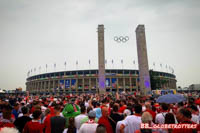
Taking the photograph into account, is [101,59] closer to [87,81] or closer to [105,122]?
[105,122]

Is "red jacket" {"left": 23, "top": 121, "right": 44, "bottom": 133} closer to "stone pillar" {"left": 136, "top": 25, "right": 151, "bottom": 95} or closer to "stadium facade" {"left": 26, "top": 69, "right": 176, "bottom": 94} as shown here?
"stone pillar" {"left": 136, "top": 25, "right": 151, "bottom": 95}

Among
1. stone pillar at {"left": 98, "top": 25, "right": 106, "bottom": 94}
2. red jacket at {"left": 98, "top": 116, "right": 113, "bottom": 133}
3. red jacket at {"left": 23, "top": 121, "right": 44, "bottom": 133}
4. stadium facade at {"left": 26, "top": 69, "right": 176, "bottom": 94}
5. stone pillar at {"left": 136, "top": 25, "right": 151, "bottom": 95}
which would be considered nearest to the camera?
red jacket at {"left": 23, "top": 121, "right": 44, "bottom": 133}

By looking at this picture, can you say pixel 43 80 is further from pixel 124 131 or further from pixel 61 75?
pixel 124 131

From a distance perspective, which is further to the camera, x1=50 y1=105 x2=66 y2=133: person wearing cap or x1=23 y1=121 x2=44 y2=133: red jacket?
x1=50 y1=105 x2=66 y2=133: person wearing cap

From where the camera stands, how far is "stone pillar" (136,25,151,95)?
41.4 m

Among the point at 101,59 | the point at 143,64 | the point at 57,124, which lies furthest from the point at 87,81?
the point at 57,124

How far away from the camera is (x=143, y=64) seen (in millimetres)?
42375

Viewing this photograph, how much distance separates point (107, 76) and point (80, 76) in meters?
16.3

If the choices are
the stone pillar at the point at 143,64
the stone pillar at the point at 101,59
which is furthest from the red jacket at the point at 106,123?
the stone pillar at the point at 143,64

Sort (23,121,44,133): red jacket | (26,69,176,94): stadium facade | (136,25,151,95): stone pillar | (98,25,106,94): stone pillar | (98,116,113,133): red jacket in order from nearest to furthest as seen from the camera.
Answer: (23,121,44,133): red jacket < (98,116,113,133): red jacket < (136,25,151,95): stone pillar < (98,25,106,94): stone pillar < (26,69,176,94): stadium facade

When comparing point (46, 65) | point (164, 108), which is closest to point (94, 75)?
point (46, 65)

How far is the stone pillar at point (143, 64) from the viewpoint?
41.4m

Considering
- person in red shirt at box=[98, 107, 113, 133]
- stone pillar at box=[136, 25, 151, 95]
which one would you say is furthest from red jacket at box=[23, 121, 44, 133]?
stone pillar at box=[136, 25, 151, 95]

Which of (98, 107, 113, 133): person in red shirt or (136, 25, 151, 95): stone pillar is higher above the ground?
(136, 25, 151, 95): stone pillar
